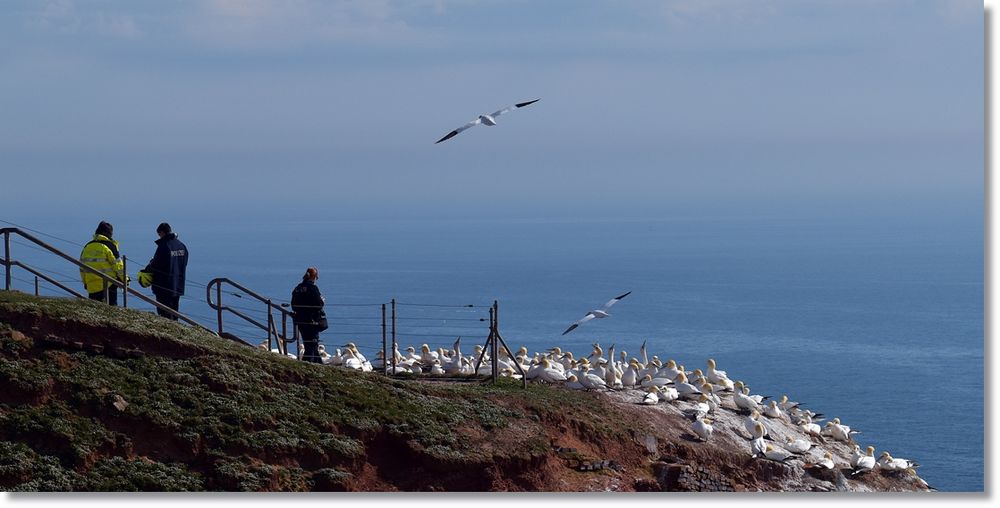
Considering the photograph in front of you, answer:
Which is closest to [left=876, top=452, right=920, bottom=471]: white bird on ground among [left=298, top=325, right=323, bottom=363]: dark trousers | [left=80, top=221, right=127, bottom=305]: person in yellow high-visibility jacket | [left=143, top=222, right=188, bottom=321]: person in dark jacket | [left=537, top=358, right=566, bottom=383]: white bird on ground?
[left=537, top=358, right=566, bottom=383]: white bird on ground

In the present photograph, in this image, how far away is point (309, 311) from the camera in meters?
22.7

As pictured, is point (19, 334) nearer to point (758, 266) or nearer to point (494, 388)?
point (494, 388)

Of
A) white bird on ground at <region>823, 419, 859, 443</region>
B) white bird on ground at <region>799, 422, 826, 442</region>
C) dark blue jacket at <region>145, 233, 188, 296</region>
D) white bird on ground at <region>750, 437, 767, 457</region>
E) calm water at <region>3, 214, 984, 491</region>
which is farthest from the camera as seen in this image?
calm water at <region>3, 214, 984, 491</region>

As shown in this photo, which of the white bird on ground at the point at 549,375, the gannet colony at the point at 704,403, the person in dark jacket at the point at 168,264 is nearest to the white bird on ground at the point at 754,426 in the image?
the gannet colony at the point at 704,403

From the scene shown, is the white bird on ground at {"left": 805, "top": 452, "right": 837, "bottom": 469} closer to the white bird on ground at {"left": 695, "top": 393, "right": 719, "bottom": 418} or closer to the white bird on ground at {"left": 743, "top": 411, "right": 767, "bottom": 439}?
the white bird on ground at {"left": 743, "top": 411, "right": 767, "bottom": 439}

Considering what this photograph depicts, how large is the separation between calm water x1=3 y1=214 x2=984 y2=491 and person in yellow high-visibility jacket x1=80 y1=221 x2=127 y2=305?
4855 millimetres

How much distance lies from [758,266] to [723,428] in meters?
118

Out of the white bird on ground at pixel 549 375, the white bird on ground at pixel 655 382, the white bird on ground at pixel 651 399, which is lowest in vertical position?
the white bird on ground at pixel 651 399

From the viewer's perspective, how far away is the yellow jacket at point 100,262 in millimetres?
21641

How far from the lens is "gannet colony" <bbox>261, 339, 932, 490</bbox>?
22781 millimetres

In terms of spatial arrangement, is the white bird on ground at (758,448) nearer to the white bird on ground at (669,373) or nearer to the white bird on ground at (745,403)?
the white bird on ground at (745,403)

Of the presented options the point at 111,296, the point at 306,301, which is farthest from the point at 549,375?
the point at 111,296

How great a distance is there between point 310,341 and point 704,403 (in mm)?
7281

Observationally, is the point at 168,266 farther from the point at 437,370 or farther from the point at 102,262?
the point at 437,370
